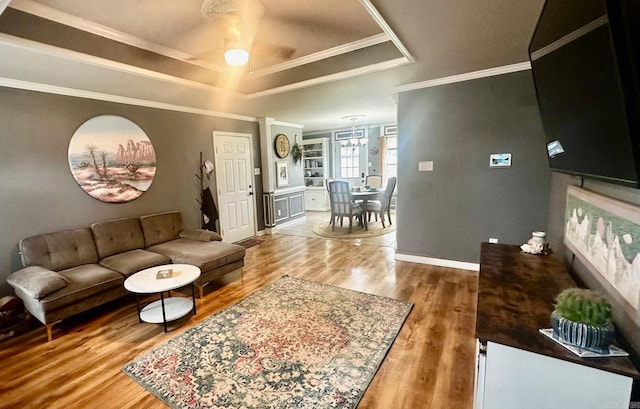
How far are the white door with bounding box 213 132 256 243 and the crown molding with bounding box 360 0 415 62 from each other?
3.53 metres

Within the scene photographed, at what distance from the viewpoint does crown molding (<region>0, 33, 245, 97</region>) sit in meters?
2.06

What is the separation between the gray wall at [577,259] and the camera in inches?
44.3

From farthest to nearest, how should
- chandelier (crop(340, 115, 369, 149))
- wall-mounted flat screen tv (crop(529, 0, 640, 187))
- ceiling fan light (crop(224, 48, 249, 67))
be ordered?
chandelier (crop(340, 115, 369, 149))
ceiling fan light (crop(224, 48, 249, 67))
wall-mounted flat screen tv (crop(529, 0, 640, 187))

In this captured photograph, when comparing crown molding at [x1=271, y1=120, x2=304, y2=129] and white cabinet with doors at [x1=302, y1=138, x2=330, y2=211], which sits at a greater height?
crown molding at [x1=271, y1=120, x2=304, y2=129]

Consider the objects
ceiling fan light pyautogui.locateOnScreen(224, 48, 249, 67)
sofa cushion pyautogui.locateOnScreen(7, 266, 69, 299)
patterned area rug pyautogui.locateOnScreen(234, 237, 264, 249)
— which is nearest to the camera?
ceiling fan light pyautogui.locateOnScreen(224, 48, 249, 67)

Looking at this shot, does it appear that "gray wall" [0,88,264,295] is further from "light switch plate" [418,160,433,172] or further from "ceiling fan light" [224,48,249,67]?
"light switch plate" [418,160,433,172]

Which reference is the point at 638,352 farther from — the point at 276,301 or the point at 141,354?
the point at 141,354

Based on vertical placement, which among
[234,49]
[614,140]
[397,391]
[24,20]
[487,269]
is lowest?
[397,391]

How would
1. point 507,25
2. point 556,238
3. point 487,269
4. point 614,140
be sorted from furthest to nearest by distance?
1. point 556,238
2. point 507,25
3. point 487,269
4. point 614,140

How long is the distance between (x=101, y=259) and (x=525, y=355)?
399cm

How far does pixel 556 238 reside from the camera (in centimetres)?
264

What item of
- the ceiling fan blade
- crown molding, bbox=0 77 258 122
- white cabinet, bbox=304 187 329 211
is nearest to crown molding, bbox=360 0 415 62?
the ceiling fan blade

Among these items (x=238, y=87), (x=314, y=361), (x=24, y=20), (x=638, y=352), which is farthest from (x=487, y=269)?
(x=24, y=20)

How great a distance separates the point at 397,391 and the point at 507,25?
2.80m
